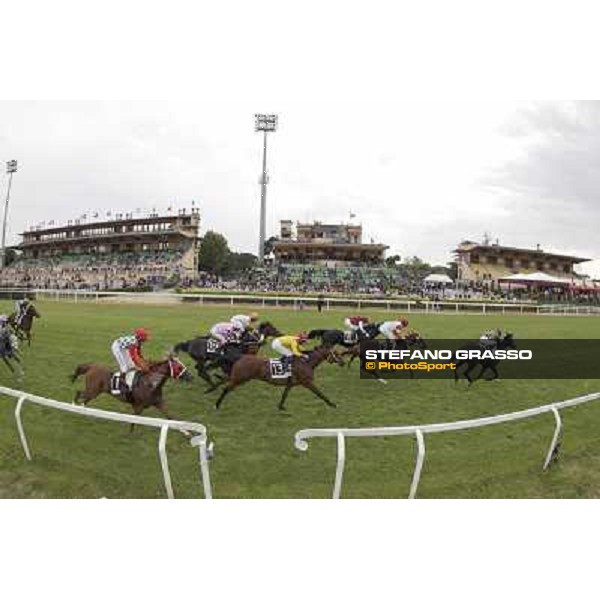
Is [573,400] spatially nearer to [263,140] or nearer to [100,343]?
[263,140]

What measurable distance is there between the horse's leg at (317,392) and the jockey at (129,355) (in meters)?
1.41

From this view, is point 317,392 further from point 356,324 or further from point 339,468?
point 339,468

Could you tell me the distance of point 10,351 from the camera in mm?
5664

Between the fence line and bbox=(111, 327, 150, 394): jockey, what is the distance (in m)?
0.56

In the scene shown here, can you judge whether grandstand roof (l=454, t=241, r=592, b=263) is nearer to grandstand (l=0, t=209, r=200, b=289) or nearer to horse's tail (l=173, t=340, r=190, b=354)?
grandstand (l=0, t=209, r=200, b=289)

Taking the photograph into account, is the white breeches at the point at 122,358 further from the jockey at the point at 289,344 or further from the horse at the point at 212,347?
the jockey at the point at 289,344

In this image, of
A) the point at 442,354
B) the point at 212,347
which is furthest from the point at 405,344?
the point at 212,347

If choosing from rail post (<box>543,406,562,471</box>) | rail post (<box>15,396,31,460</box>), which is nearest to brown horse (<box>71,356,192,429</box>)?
rail post (<box>15,396,31,460</box>)

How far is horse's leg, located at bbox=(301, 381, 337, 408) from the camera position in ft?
16.1

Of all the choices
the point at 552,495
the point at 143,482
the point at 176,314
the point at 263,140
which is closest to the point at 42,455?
the point at 143,482

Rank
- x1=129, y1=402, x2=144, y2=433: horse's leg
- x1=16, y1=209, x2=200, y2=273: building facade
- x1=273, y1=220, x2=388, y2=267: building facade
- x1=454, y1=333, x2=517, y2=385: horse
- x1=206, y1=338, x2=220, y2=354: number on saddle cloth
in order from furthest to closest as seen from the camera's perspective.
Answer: x1=206, y1=338, x2=220, y2=354: number on saddle cloth → x1=273, y1=220, x2=388, y2=267: building facade → x1=454, y1=333, x2=517, y2=385: horse → x1=16, y1=209, x2=200, y2=273: building facade → x1=129, y1=402, x2=144, y2=433: horse's leg

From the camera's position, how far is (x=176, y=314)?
527 centimetres

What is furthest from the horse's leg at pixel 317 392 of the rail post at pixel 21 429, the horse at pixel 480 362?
the rail post at pixel 21 429

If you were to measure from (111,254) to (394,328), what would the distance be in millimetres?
2704
